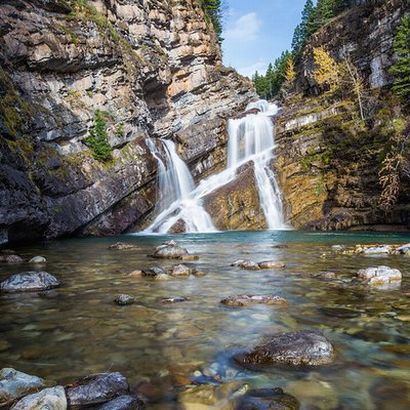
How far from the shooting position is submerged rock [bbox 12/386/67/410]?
150 inches

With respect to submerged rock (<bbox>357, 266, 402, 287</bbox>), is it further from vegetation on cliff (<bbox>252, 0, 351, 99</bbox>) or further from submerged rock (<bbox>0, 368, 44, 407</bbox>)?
vegetation on cliff (<bbox>252, 0, 351, 99</bbox>)

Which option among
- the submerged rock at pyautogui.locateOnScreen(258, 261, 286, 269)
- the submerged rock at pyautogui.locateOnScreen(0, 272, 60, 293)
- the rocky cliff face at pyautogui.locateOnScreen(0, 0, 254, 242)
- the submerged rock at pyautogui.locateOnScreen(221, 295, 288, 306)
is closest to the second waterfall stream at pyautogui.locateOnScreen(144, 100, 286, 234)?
the rocky cliff face at pyautogui.locateOnScreen(0, 0, 254, 242)

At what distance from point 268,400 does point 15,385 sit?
2.58 m

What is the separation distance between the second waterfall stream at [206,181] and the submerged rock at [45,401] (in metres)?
28.8

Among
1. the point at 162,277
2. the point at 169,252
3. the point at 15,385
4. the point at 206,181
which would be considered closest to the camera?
the point at 15,385

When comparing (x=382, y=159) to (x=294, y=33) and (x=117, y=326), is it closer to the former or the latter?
(x=117, y=326)

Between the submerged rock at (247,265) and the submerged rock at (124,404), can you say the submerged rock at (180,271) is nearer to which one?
the submerged rock at (247,265)

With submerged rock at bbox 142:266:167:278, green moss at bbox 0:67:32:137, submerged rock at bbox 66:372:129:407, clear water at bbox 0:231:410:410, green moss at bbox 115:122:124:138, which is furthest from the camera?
green moss at bbox 115:122:124:138

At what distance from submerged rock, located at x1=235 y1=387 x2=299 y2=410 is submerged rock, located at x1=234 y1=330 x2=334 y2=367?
0.76 m

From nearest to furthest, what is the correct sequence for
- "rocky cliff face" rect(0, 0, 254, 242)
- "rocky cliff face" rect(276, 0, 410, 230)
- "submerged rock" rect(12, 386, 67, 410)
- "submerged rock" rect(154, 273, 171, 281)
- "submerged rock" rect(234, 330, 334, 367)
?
"submerged rock" rect(12, 386, 67, 410) < "submerged rock" rect(234, 330, 334, 367) < "submerged rock" rect(154, 273, 171, 281) < "rocky cliff face" rect(0, 0, 254, 242) < "rocky cliff face" rect(276, 0, 410, 230)

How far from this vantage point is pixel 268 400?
4199mm

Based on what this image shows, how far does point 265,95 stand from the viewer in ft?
347

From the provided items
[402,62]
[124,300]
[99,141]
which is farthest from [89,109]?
[402,62]

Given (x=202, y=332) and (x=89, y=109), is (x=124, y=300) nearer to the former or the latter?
(x=202, y=332)
